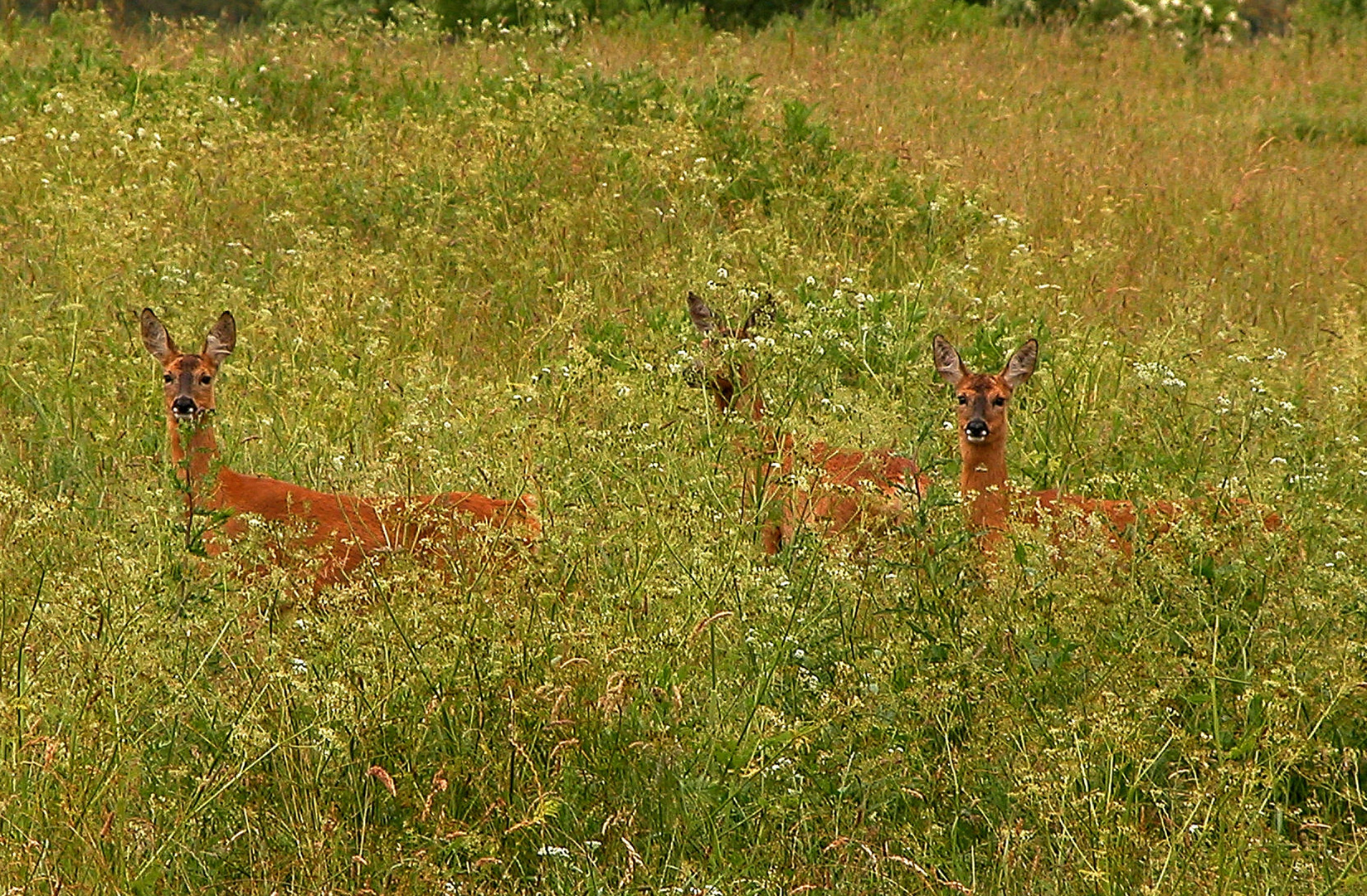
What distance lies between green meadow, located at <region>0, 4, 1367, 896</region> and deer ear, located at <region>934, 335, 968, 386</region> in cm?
26

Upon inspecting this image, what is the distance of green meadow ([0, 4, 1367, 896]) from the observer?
4.07 meters

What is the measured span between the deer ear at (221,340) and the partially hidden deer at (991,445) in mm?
2457

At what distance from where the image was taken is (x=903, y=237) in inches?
384

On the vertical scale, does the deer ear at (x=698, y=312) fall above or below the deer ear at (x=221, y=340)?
above

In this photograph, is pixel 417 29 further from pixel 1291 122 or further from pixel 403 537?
pixel 403 537

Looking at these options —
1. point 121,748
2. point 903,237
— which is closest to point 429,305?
point 903,237

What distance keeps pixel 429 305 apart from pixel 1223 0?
1182 cm

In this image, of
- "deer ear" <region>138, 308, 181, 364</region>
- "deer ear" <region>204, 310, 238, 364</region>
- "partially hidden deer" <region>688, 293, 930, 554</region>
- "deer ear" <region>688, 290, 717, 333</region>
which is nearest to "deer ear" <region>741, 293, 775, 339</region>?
"partially hidden deer" <region>688, 293, 930, 554</region>

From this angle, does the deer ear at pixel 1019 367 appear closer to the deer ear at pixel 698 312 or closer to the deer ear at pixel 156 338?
the deer ear at pixel 698 312

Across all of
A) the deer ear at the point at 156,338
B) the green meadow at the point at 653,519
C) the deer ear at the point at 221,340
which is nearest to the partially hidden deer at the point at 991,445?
the green meadow at the point at 653,519

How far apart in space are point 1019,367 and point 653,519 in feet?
8.85

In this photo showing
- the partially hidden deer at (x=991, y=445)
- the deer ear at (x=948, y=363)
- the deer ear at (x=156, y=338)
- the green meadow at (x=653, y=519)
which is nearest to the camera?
the green meadow at (x=653, y=519)

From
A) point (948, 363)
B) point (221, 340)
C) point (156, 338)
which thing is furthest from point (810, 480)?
point (156, 338)

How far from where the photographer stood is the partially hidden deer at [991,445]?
5938 mm
